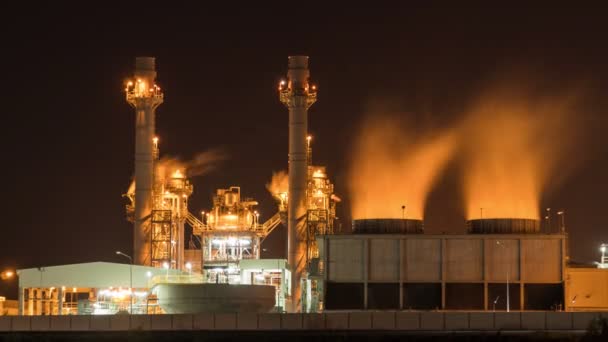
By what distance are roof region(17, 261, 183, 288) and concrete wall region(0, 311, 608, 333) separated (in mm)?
21143

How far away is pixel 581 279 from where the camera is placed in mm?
94000

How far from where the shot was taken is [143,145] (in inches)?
4579

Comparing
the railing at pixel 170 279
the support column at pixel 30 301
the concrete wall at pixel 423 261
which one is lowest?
the support column at pixel 30 301

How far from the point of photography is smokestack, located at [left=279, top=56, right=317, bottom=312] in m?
110

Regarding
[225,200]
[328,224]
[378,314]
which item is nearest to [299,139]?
[328,224]

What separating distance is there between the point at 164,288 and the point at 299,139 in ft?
85.5

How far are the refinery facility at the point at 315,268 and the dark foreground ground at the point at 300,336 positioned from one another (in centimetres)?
1350

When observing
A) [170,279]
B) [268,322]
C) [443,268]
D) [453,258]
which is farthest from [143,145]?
[268,322]

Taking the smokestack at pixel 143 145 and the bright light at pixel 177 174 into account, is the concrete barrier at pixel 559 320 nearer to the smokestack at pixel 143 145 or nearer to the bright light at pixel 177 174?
the smokestack at pixel 143 145

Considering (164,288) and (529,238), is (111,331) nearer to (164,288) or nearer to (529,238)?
(164,288)

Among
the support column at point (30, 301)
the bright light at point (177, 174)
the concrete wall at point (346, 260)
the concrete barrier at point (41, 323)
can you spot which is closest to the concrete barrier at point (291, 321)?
the concrete barrier at point (41, 323)

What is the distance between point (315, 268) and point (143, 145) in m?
25.9

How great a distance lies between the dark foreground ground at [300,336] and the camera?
7212 cm

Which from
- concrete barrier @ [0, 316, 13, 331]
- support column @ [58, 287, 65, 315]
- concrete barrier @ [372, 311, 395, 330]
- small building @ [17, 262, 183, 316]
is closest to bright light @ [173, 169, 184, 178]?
small building @ [17, 262, 183, 316]
